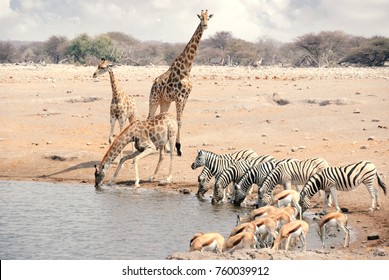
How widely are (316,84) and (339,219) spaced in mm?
18174

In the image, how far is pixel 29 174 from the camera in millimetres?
17156

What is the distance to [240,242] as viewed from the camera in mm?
9641

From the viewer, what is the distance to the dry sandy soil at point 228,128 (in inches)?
609

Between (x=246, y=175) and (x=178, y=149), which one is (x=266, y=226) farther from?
(x=178, y=149)

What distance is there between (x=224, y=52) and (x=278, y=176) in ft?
135

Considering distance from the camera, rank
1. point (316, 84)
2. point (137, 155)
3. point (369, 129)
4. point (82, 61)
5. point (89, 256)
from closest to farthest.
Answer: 1. point (89, 256)
2. point (137, 155)
3. point (369, 129)
4. point (316, 84)
5. point (82, 61)

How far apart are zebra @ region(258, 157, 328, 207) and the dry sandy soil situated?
0.86 metres

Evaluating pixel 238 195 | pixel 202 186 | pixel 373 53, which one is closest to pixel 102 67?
pixel 202 186

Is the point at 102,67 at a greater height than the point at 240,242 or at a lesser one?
greater

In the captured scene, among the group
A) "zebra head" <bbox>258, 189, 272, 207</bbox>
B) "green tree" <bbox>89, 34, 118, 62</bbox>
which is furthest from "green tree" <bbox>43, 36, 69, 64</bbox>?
"zebra head" <bbox>258, 189, 272, 207</bbox>

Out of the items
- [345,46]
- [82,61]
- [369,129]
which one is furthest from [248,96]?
[345,46]

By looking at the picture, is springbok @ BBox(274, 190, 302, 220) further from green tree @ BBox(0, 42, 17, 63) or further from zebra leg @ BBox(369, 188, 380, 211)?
green tree @ BBox(0, 42, 17, 63)

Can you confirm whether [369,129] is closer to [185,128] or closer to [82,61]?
[185,128]

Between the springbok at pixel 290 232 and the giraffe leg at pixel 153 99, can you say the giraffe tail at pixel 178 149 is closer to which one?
the giraffe leg at pixel 153 99
